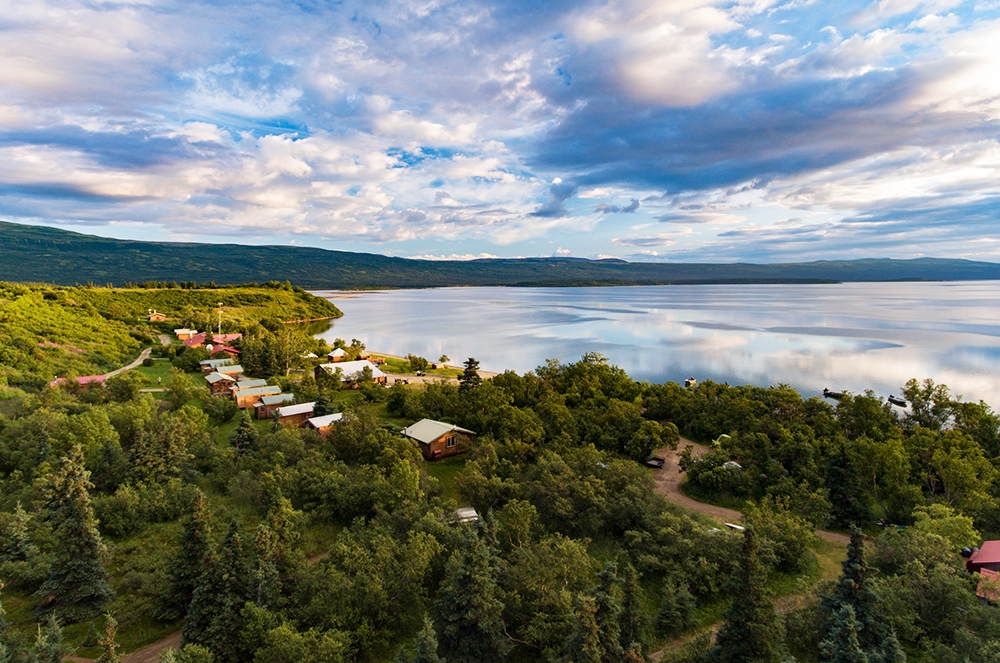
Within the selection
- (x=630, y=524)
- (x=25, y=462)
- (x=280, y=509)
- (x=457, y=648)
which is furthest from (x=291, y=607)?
(x=25, y=462)

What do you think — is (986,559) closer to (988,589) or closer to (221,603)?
(988,589)

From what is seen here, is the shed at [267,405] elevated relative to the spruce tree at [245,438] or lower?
lower

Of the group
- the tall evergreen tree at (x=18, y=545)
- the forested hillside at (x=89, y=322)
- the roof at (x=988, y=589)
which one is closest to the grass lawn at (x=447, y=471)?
the tall evergreen tree at (x=18, y=545)

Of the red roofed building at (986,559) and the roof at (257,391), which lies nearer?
the red roofed building at (986,559)

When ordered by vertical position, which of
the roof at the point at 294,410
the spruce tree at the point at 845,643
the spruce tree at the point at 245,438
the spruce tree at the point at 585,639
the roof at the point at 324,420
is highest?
the spruce tree at the point at 845,643

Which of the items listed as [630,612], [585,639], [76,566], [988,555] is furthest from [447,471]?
[988,555]

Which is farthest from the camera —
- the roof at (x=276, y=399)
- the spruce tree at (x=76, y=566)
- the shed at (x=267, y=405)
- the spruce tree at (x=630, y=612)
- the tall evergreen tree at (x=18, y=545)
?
the roof at (x=276, y=399)

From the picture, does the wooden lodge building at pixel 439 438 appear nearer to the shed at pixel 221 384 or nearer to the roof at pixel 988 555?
the roof at pixel 988 555
